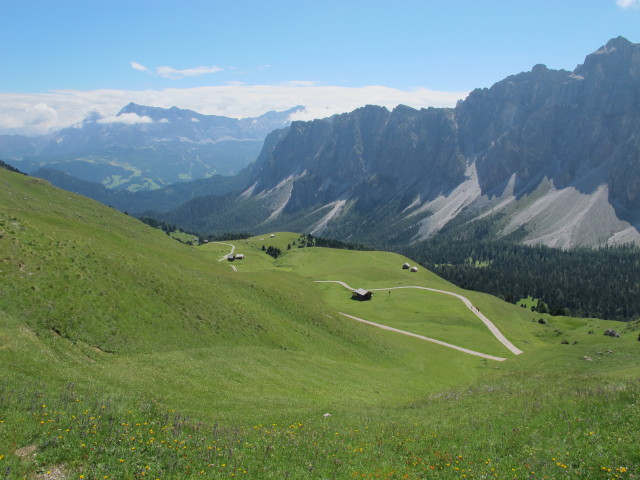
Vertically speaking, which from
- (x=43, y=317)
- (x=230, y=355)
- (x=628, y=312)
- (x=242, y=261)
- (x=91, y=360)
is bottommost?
(x=628, y=312)

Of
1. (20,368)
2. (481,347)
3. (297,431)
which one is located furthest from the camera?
(481,347)

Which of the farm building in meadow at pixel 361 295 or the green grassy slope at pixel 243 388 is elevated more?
the green grassy slope at pixel 243 388

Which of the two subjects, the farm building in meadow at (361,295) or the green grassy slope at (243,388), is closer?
the green grassy slope at (243,388)

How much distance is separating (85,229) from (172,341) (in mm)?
46440

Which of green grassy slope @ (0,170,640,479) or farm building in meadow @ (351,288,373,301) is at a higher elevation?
green grassy slope @ (0,170,640,479)

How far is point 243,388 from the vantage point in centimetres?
3775

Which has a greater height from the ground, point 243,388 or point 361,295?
point 243,388

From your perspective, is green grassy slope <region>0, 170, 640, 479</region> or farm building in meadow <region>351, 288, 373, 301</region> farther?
farm building in meadow <region>351, 288, 373, 301</region>

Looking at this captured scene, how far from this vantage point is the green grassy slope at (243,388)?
689 inches

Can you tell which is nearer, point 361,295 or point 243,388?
point 243,388

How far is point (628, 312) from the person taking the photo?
193500mm

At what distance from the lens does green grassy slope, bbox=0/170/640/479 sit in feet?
57.4

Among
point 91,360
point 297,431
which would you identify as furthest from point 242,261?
point 297,431

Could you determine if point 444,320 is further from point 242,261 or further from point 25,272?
point 242,261
